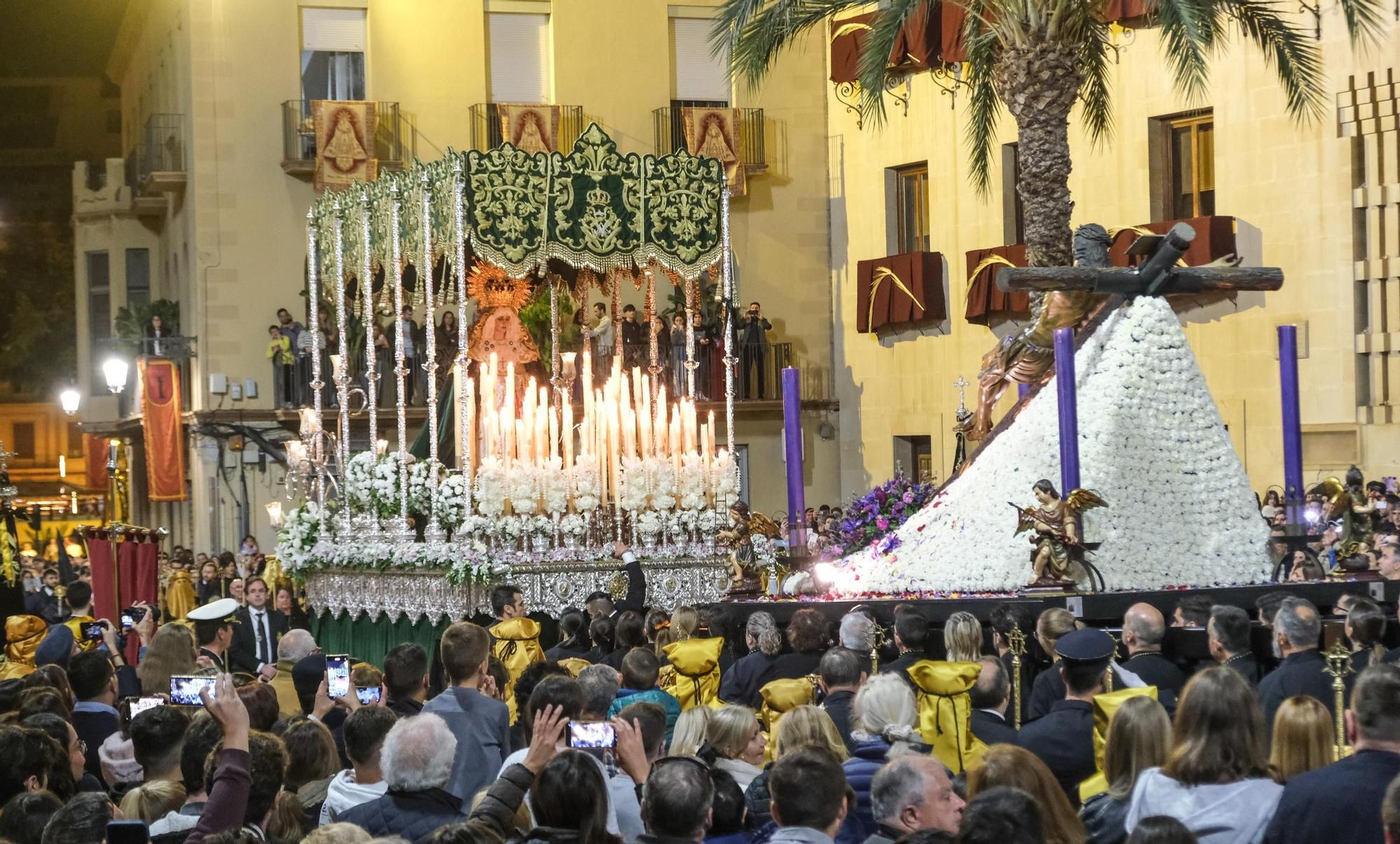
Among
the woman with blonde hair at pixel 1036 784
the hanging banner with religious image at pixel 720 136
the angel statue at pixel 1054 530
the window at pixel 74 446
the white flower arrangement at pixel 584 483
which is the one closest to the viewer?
the woman with blonde hair at pixel 1036 784

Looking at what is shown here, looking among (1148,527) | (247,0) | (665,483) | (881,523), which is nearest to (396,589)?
(665,483)

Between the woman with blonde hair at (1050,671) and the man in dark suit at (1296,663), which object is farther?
the woman with blonde hair at (1050,671)

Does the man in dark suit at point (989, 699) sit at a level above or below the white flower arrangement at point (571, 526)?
below

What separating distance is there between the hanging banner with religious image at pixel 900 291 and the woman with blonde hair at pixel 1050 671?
17.1 meters

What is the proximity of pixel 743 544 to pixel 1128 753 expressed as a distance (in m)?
7.09

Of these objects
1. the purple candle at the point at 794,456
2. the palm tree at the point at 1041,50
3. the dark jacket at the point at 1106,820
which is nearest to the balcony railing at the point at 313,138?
the palm tree at the point at 1041,50

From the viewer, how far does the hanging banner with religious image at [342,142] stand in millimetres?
26047

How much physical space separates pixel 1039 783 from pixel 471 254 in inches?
485

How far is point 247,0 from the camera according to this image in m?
26.8

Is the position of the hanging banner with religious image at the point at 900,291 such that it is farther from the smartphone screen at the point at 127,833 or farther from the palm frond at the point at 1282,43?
the smartphone screen at the point at 127,833

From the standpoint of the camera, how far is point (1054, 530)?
1020 centimetres

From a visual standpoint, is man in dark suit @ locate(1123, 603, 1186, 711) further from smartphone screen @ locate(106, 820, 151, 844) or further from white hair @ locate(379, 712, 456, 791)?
smartphone screen @ locate(106, 820, 151, 844)

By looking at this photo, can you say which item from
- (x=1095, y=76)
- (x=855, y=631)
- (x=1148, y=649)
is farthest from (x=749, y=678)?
(x=1095, y=76)

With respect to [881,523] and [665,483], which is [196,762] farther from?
[881,523]
